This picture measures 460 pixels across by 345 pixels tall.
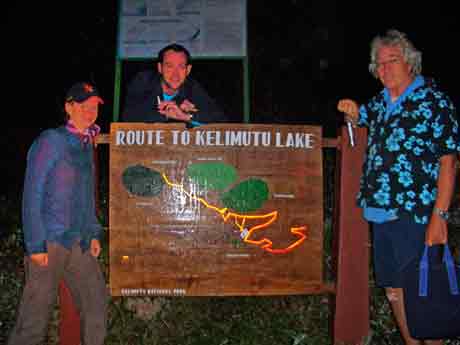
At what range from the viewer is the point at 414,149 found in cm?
291

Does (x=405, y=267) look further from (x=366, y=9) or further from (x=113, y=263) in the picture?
(x=366, y=9)

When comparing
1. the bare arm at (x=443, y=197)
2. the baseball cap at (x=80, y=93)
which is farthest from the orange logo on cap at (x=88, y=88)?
the bare arm at (x=443, y=197)

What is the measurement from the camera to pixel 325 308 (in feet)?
14.5

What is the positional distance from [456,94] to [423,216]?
855cm

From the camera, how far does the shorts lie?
9.71 feet

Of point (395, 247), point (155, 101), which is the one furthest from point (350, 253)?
point (155, 101)

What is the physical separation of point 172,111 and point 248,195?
824 mm

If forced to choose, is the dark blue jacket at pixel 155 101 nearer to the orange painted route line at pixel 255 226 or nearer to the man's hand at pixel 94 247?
the orange painted route line at pixel 255 226

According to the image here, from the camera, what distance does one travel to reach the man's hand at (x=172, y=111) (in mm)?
3900

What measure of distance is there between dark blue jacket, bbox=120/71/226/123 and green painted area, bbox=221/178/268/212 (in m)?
0.57

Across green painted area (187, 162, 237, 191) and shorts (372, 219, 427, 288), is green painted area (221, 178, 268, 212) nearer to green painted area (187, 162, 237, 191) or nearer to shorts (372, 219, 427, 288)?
green painted area (187, 162, 237, 191)

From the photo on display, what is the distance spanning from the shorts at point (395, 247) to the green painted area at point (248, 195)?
2.64 feet

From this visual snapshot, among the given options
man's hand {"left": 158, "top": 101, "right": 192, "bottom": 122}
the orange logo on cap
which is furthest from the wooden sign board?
the orange logo on cap

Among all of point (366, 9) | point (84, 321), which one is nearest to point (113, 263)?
point (84, 321)
